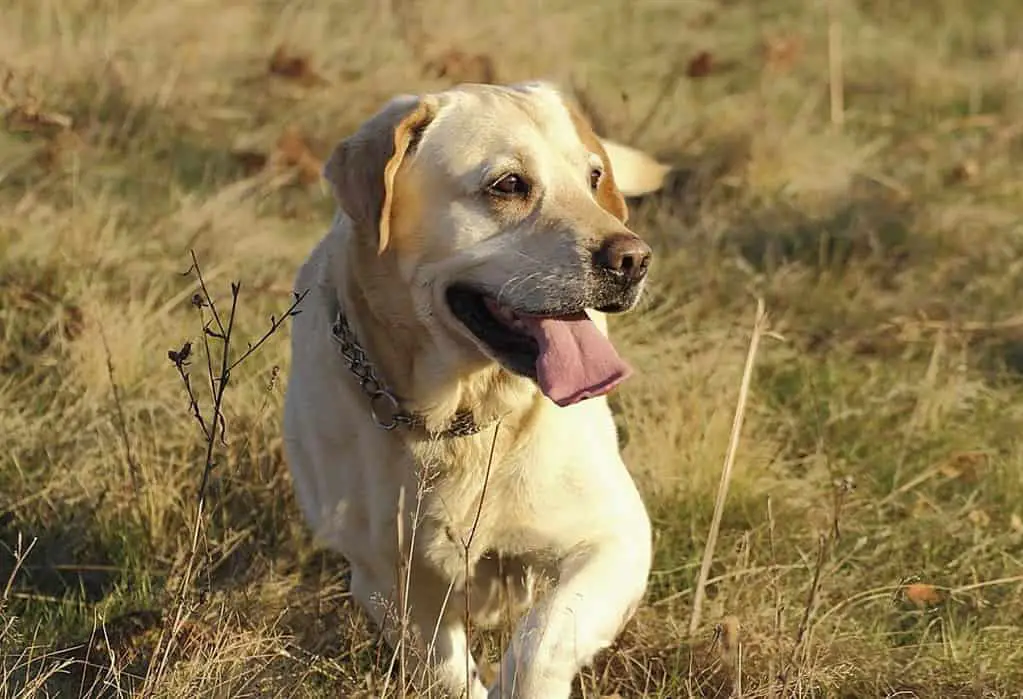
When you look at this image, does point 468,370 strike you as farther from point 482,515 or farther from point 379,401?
point 482,515

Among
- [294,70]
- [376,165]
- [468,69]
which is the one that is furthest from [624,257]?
[294,70]

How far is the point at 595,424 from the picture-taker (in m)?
3.72

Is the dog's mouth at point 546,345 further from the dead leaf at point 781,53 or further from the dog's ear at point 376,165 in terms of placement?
the dead leaf at point 781,53

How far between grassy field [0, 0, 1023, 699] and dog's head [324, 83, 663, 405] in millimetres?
568

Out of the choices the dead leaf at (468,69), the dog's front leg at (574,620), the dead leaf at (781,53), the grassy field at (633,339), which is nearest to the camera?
the dog's front leg at (574,620)

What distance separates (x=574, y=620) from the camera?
320 centimetres

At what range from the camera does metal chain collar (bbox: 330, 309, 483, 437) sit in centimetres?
355

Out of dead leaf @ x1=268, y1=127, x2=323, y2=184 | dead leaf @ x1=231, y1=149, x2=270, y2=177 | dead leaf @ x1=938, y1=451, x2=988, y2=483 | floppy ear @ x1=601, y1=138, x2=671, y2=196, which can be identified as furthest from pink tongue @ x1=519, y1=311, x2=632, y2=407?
dead leaf @ x1=231, y1=149, x2=270, y2=177

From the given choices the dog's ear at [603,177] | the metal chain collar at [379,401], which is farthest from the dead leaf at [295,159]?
the metal chain collar at [379,401]

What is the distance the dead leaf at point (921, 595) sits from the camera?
12.7 feet

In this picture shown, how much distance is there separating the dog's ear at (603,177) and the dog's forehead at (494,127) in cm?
5

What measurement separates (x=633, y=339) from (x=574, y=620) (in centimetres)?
223

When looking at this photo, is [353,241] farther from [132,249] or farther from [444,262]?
[132,249]

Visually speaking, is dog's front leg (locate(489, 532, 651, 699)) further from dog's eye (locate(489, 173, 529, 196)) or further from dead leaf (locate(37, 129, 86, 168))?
dead leaf (locate(37, 129, 86, 168))
